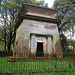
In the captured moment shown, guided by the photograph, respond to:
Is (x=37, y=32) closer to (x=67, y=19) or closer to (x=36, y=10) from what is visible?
(x=36, y=10)

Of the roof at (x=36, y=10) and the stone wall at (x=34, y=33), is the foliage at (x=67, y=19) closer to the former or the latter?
the roof at (x=36, y=10)

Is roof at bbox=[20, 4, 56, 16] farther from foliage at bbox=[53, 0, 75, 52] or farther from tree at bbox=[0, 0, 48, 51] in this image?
tree at bbox=[0, 0, 48, 51]

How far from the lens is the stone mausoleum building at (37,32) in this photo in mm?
9820

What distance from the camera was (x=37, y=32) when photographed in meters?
10.4

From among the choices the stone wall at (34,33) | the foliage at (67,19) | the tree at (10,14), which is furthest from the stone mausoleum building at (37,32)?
the tree at (10,14)

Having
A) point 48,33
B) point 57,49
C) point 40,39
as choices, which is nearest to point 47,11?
point 48,33

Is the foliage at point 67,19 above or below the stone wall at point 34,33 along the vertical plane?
above

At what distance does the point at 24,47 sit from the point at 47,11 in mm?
5978

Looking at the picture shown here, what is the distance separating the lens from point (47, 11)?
1207 cm

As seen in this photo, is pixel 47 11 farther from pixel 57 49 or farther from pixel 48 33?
pixel 57 49

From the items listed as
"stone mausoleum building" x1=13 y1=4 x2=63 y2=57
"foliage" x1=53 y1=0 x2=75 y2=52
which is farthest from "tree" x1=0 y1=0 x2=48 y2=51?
"stone mausoleum building" x1=13 y1=4 x2=63 y2=57

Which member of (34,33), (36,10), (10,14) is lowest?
(34,33)

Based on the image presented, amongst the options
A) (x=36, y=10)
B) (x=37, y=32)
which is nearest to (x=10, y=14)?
(x=36, y=10)

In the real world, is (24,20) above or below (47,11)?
below
